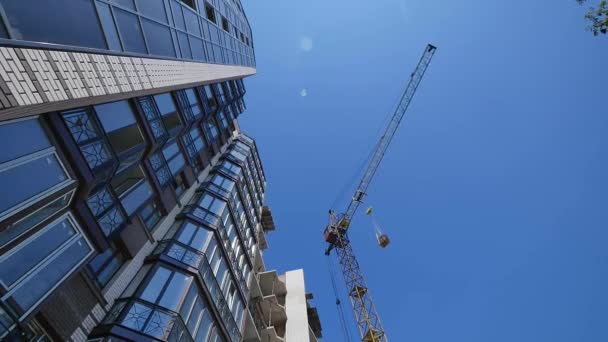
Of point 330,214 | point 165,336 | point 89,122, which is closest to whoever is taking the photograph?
point 89,122

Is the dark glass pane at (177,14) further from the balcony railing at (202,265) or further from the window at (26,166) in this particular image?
the balcony railing at (202,265)

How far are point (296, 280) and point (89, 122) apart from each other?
2948 centimetres

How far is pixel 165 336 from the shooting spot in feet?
39.6

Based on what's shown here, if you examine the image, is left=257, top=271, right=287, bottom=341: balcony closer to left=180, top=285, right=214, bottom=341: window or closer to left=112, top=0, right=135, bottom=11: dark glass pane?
left=180, top=285, right=214, bottom=341: window

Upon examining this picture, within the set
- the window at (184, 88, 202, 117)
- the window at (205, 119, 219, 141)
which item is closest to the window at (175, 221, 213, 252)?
the window at (184, 88, 202, 117)

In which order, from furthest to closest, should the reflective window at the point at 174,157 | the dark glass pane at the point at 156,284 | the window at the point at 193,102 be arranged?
the window at the point at 193,102 → the reflective window at the point at 174,157 → the dark glass pane at the point at 156,284

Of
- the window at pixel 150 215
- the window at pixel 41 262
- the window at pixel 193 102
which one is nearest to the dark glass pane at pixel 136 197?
the window at pixel 150 215

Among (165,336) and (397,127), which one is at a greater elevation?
(397,127)

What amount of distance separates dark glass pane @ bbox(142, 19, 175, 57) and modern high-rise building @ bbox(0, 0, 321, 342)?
8 cm

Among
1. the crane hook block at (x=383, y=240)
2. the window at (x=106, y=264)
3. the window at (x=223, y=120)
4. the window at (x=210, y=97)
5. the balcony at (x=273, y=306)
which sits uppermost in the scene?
the crane hook block at (x=383, y=240)

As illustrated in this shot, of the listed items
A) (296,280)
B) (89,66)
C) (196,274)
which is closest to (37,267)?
(89,66)

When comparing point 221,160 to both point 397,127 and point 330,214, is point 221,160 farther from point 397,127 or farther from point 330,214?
point 397,127

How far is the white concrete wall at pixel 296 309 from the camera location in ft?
96.8

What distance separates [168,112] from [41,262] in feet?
32.0
